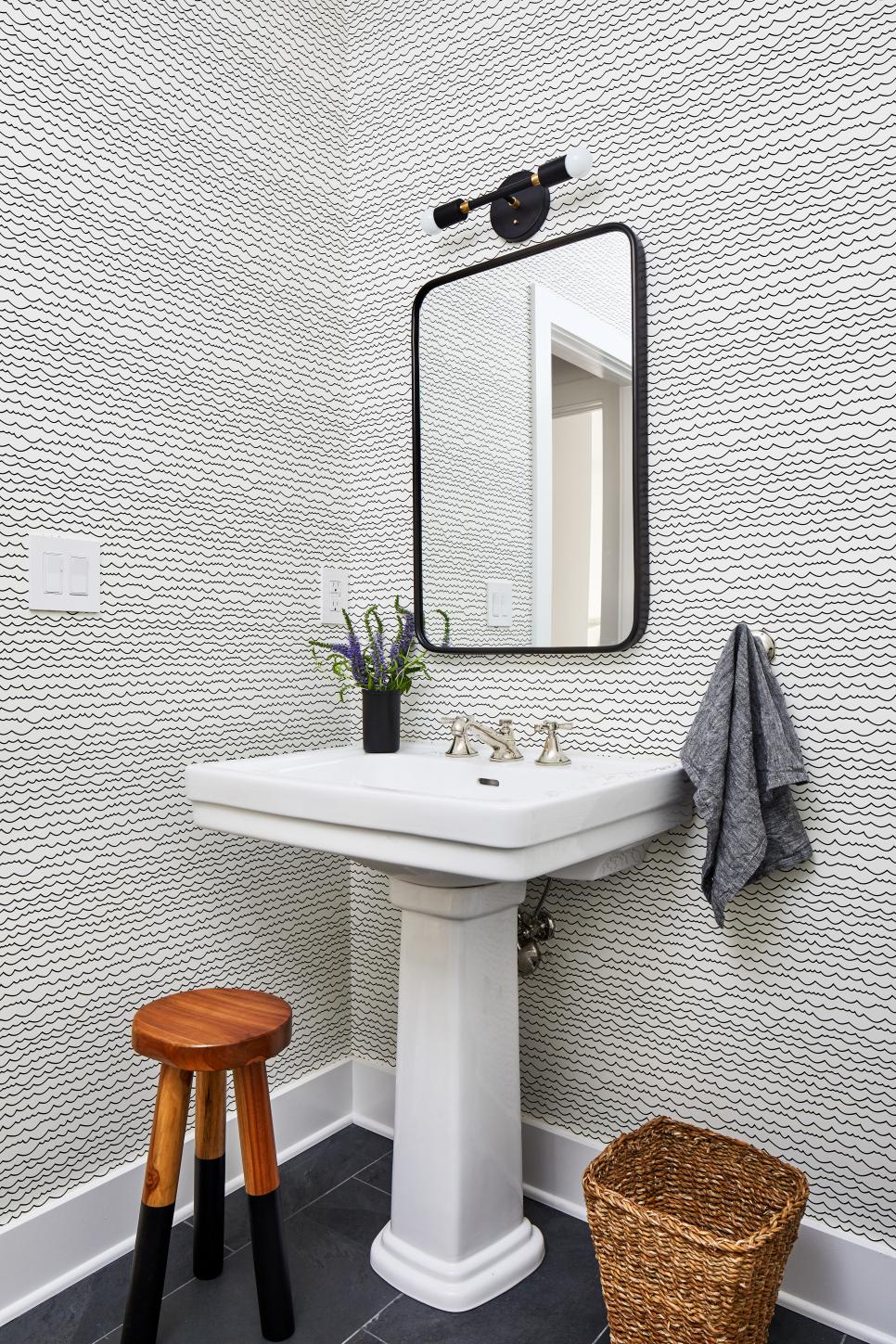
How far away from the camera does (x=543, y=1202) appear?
5.41 feet

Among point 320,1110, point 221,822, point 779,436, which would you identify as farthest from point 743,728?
point 320,1110

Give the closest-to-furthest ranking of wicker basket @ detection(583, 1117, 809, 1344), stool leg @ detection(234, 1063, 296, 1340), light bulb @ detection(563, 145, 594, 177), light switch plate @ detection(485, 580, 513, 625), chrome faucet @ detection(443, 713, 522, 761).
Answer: wicker basket @ detection(583, 1117, 809, 1344) → stool leg @ detection(234, 1063, 296, 1340) → light bulb @ detection(563, 145, 594, 177) → chrome faucet @ detection(443, 713, 522, 761) → light switch plate @ detection(485, 580, 513, 625)

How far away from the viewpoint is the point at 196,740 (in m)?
1.66

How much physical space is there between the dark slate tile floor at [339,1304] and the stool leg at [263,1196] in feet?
0.25

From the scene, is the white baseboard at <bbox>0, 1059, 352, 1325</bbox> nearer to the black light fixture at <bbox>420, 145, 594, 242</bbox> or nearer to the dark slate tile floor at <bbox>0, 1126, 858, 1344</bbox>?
the dark slate tile floor at <bbox>0, 1126, 858, 1344</bbox>

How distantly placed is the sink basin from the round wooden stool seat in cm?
26

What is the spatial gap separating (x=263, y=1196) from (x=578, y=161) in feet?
5.67

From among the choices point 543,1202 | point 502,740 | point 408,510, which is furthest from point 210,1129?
point 408,510

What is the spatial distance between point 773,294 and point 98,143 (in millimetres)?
1174

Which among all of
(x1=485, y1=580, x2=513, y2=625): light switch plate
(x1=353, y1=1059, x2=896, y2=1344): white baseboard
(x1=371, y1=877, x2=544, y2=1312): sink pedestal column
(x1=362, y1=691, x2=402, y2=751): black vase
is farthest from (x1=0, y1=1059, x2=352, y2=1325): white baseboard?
(x1=485, y1=580, x2=513, y2=625): light switch plate

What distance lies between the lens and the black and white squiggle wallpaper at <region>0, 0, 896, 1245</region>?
1.33 metres

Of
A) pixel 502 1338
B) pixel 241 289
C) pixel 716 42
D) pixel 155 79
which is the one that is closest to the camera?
pixel 502 1338

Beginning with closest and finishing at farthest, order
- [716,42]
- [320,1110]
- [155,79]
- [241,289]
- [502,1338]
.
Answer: [502,1338] < [716,42] < [155,79] < [241,289] < [320,1110]

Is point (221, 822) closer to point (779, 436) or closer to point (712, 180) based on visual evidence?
point (779, 436)
